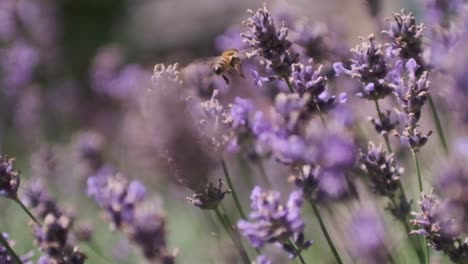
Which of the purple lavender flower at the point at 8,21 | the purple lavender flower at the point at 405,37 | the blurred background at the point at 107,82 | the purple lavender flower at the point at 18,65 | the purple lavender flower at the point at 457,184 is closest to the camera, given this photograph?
the purple lavender flower at the point at 457,184

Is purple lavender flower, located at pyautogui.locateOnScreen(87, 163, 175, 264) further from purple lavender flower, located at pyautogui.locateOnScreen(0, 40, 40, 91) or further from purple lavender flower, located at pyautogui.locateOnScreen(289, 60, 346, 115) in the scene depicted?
purple lavender flower, located at pyautogui.locateOnScreen(0, 40, 40, 91)

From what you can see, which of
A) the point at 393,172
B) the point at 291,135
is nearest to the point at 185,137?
the point at 291,135

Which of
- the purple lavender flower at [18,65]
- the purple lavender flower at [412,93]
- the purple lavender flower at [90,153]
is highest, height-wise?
the purple lavender flower at [18,65]

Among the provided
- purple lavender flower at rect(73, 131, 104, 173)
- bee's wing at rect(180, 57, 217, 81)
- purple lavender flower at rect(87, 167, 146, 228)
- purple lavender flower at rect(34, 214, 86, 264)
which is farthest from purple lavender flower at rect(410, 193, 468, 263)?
purple lavender flower at rect(73, 131, 104, 173)

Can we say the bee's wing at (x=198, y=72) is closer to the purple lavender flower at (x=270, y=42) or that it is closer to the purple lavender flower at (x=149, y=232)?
the purple lavender flower at (x=270, y=42)

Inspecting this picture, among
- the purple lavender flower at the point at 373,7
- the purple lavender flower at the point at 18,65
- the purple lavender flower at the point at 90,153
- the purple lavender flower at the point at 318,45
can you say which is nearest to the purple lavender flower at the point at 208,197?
the purple lavender flower at the point at 318,45
